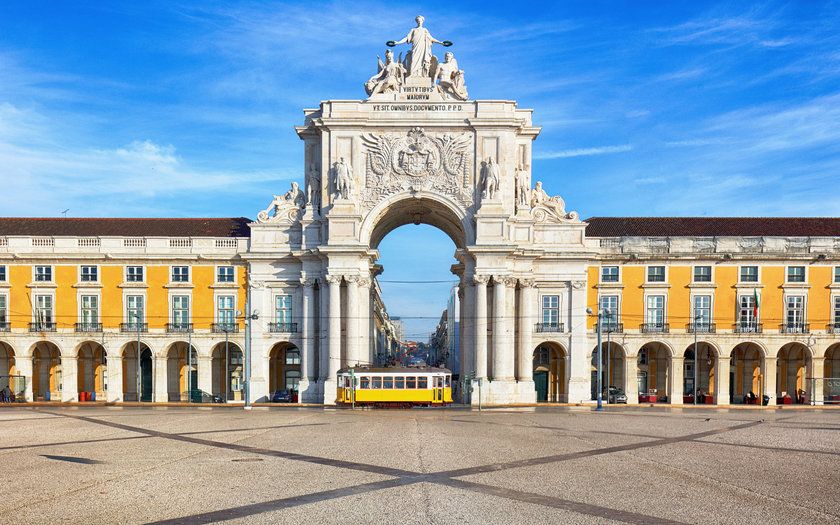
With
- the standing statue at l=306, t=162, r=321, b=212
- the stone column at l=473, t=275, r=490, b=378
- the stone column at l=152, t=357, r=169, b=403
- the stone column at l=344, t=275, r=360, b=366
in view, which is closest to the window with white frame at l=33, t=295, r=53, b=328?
the stone column at l=152, t=357, r=169, b=403

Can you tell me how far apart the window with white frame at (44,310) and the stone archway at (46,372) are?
1.97 metres

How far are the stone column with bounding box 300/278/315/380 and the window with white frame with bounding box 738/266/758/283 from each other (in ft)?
114

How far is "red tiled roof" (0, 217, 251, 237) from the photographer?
7450 cm

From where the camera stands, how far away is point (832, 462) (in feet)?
95.8

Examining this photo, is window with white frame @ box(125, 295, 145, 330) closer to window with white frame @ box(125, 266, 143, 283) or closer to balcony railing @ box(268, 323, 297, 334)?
window with white frame @ box(125, 266, 143, 283)

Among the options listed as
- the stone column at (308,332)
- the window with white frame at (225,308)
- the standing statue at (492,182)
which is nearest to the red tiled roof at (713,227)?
the standing statue at (492,182)

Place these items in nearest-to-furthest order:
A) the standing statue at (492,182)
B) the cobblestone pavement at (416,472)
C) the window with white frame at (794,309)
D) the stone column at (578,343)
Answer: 1. the cobblestone pavement at (416,472)
2. the standing statue at (492,182)
3. the stone column at (578,343)
4. the window with white frame at (794,309)

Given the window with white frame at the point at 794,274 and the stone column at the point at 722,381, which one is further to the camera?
the window with white frame at the point at 794,274

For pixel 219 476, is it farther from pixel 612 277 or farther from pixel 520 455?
pixel 612 277

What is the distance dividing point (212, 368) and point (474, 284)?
23.8m

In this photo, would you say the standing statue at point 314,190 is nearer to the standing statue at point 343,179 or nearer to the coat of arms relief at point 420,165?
the standing statue at point 343,179

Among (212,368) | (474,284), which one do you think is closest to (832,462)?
(474,284)

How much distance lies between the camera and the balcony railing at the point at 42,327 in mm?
70000

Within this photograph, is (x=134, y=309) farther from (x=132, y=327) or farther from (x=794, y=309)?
(x=794, y=309)
